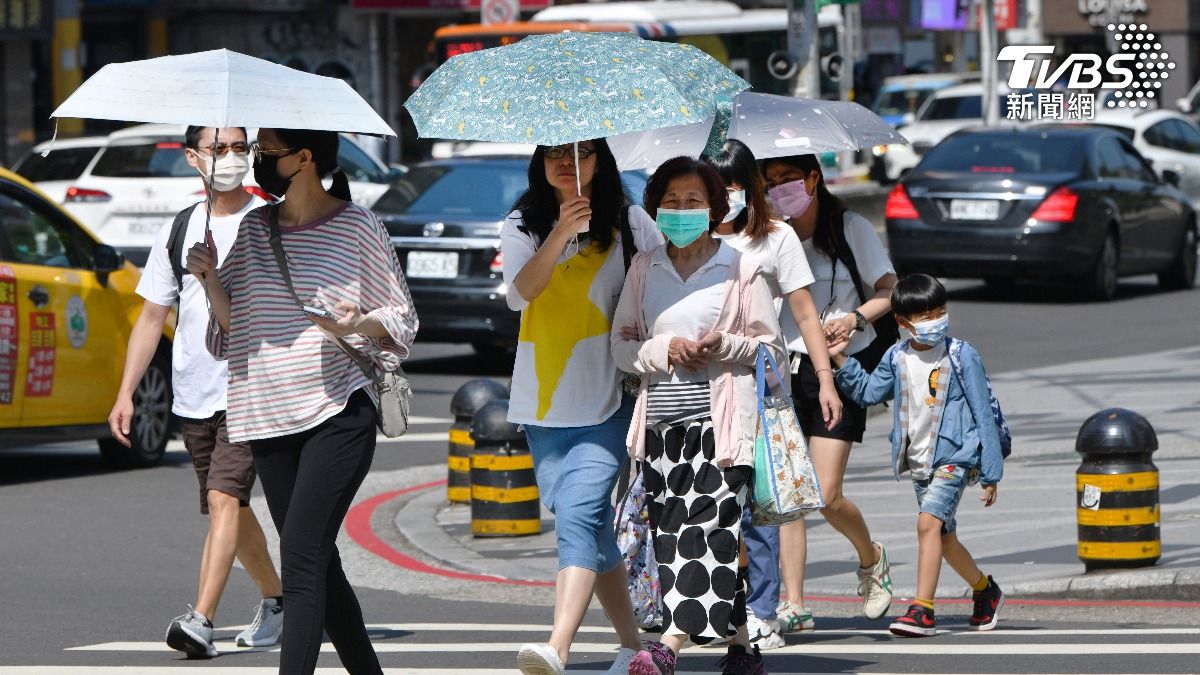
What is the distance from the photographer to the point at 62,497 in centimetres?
1121

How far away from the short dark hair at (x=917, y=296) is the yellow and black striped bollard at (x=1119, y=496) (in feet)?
4.64

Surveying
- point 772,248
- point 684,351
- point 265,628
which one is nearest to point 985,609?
point 772,248

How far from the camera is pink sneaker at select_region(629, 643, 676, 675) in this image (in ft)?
19.5

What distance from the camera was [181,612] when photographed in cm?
837

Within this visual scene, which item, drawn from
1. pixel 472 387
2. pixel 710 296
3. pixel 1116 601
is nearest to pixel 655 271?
pixel 710 296

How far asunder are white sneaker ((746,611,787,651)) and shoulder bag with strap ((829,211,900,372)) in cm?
103

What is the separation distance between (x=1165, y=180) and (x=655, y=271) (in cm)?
1720

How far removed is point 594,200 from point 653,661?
1.29m

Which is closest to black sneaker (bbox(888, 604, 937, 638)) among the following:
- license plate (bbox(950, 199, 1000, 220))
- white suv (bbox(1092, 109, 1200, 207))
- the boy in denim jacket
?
the boy in denim jacket

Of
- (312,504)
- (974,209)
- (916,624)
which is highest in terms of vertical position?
(312,504)

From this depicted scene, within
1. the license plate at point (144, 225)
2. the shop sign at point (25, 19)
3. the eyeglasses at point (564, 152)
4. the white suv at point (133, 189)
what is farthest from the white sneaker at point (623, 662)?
the shop sign at point (25, 19)

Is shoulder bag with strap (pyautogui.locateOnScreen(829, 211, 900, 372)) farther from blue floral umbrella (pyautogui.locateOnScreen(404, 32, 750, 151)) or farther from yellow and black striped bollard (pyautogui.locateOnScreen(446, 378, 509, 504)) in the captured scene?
yellow and black striped bollard (pyautogui.locateOnScreen(446, 378, 509, 504))

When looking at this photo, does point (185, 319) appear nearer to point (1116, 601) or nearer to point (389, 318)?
point (389, 318)

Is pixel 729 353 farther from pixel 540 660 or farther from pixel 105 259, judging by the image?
pixel 105 259
